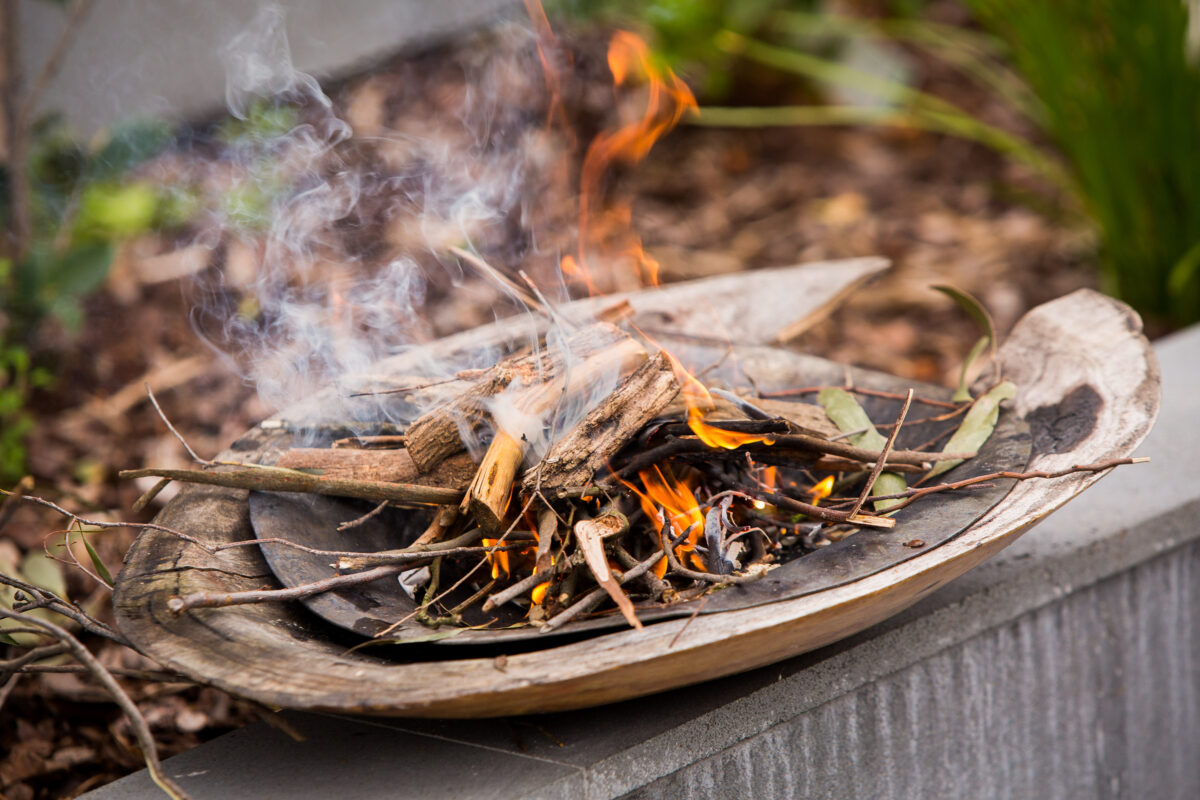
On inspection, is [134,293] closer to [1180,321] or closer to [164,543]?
[164,543]

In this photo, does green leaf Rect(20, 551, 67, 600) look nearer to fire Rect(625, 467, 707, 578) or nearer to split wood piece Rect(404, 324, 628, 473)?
split wood piece Rect(404, 324, 628, 473)

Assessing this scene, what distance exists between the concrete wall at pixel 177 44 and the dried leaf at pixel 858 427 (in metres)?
2.59

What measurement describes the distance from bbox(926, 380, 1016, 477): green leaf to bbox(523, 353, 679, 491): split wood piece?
1.42ft

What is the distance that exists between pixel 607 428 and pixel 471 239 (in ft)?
7.94

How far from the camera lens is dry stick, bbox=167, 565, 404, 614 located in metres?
1.11

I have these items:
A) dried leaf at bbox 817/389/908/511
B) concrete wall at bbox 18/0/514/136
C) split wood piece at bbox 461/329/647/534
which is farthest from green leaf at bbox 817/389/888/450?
concrete wall at bbox 18/0/514/136

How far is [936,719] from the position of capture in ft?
4.83

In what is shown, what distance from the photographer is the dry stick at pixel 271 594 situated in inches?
43.6

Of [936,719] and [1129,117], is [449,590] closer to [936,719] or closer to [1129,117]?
[936,719]

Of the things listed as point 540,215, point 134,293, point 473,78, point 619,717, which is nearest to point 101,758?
point 619,717

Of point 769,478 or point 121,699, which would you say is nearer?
point 121,699

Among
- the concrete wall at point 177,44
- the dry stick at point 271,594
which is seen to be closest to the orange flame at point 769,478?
the dry stick at point 271,594

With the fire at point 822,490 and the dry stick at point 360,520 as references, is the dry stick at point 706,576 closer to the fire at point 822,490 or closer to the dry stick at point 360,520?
the fire at point 822,490

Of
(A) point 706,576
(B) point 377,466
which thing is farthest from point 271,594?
(A) point 706,576
